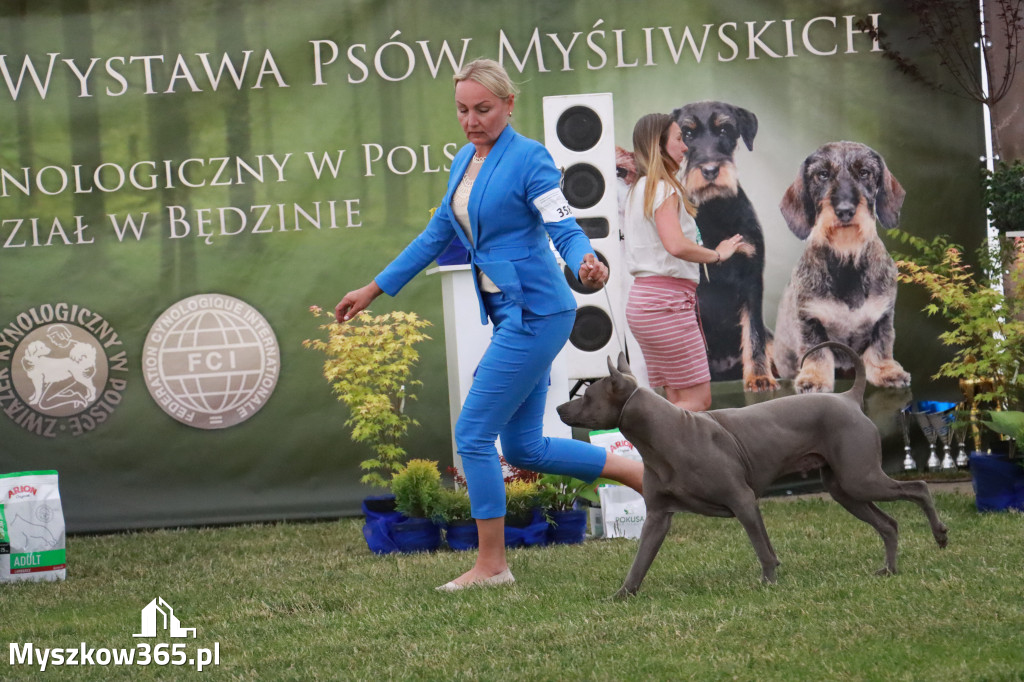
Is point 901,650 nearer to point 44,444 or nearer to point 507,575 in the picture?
point 507,575

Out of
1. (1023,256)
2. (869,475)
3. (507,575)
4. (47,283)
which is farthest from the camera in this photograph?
(47,283)

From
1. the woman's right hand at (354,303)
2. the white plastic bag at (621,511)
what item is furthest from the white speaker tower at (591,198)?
the woman's right hand at (354,303)

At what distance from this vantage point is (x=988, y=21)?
6926 millimetres

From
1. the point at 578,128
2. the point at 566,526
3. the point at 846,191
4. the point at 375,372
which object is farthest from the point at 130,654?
the point at 846,191

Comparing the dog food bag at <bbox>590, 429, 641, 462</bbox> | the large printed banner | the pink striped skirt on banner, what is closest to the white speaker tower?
the large printed banner

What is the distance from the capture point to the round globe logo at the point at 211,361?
22.7ft

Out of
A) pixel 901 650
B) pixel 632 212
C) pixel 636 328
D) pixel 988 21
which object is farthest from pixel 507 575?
pixel 988 21

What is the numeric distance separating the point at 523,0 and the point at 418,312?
191 cm

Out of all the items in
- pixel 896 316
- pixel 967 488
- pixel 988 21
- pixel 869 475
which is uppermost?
pixel 988 21

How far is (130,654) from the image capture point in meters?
3.49

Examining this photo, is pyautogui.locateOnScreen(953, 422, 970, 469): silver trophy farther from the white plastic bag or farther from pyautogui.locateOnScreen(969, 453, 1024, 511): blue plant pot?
the white plastic bag

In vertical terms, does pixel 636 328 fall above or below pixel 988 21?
below

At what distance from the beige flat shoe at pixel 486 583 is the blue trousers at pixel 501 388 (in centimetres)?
22

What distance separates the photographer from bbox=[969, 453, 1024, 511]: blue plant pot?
549cm
